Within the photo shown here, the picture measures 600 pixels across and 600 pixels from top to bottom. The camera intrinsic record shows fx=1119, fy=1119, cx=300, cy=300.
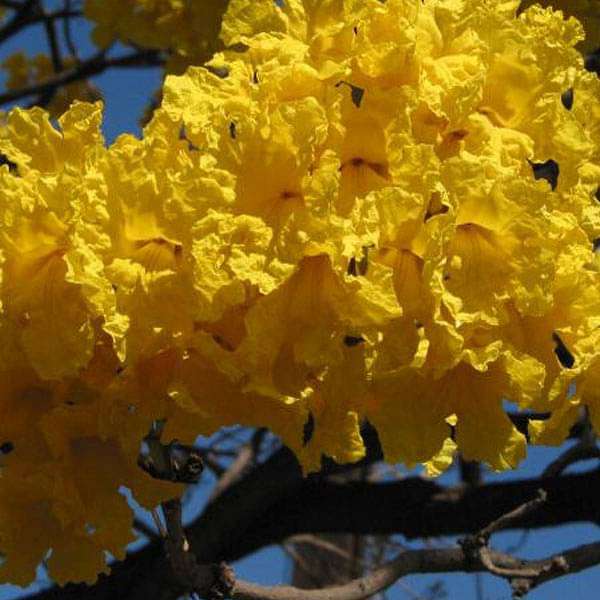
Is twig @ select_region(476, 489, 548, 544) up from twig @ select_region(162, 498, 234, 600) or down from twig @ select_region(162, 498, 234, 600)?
down

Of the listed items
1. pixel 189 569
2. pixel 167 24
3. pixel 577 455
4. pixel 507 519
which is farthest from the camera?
pixel 167 24

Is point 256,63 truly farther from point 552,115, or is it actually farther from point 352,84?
point 552,115

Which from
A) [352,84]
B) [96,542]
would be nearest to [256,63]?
[352,84]

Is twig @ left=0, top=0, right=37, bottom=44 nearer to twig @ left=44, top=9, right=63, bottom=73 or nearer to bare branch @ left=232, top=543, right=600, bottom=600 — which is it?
twig @ left=44, top=9, right=63, bottom=73

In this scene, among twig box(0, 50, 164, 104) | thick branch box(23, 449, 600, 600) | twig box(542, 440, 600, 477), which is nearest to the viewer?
twig box(542, 440, 600, 477)

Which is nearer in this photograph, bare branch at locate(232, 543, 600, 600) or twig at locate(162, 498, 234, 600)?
twig at locate(162, 498, 234, 600)

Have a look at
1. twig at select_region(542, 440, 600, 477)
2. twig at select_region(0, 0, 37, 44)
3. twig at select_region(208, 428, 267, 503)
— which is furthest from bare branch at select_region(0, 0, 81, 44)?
twig at select_region(542, 440, 600, 477)

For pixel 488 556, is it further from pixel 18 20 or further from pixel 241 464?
pixel 18 20

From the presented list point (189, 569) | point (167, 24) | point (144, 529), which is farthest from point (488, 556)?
point (144, 529)

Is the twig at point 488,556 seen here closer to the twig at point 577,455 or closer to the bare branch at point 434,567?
the bare branch at point 434,567
